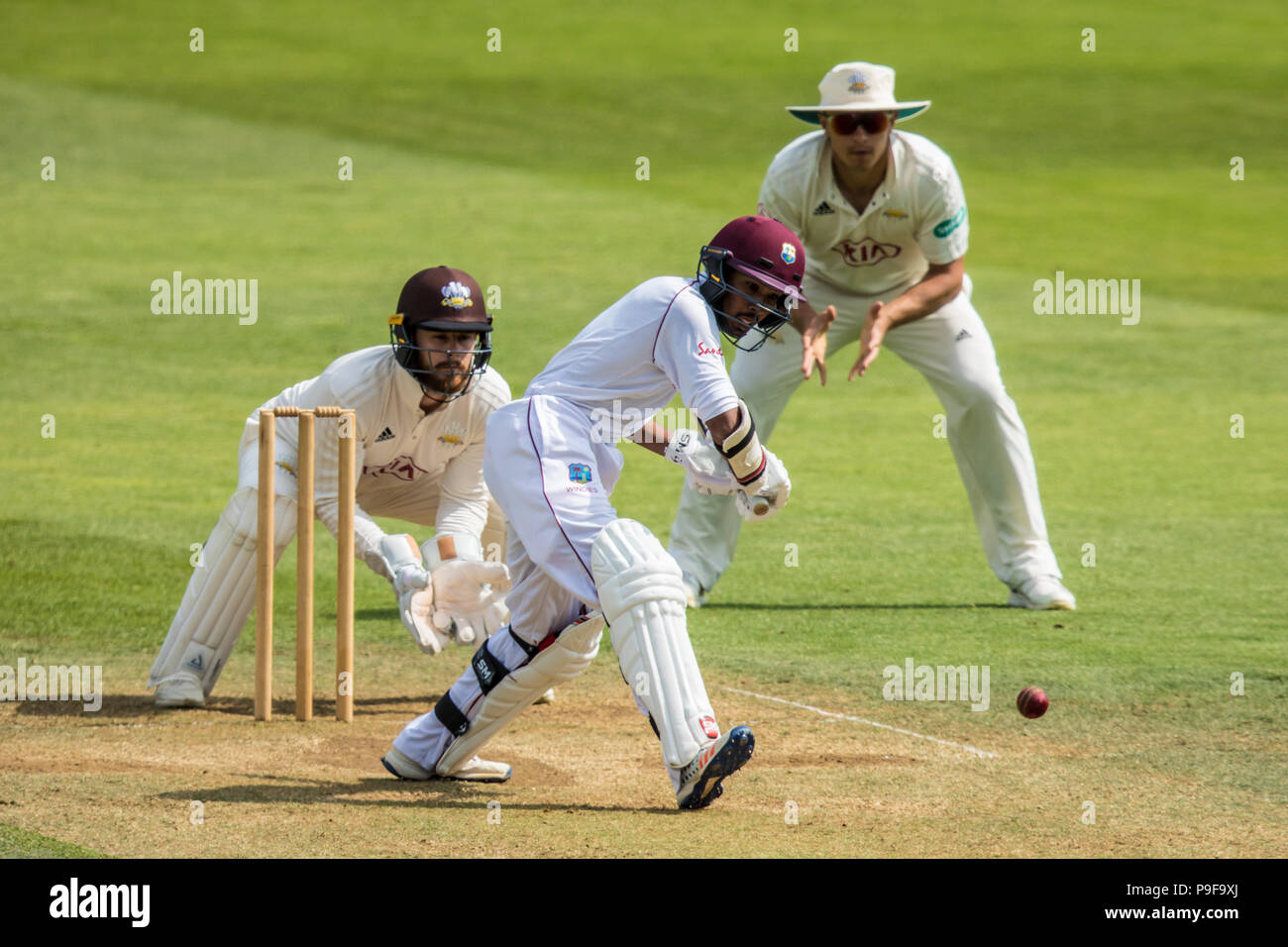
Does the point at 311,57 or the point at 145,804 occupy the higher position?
the point at 311,57

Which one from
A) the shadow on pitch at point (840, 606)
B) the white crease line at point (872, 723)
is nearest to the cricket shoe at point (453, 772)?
the white crease line at point (872, 723)

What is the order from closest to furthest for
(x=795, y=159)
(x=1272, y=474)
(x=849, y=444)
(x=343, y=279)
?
(x=795, y=159) → (x=1272, y=474) → (x=849, y=444) → (x=343, y=279)

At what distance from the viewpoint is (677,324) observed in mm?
5148

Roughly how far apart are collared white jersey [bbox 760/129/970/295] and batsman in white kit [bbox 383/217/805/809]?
103 inches

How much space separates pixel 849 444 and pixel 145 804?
25.5 feet

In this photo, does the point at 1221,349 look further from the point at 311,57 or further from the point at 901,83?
the point at 311,57

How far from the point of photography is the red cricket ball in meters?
5.93

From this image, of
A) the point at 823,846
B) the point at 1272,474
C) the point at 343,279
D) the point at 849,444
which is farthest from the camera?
the point at 343,279

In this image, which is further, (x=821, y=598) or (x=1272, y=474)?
(x=1272, y=474)

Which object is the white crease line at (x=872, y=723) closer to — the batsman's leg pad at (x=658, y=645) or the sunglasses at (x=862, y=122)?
the batsman's leg pad at (x=658, y=645)

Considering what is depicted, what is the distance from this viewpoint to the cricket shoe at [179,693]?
6312 millimetres

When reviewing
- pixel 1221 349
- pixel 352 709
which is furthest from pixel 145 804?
pixel 1221 349

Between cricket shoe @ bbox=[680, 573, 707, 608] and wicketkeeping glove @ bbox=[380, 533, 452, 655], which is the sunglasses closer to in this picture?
cricket shoe @ bbox=[680, 573, 707, 608]

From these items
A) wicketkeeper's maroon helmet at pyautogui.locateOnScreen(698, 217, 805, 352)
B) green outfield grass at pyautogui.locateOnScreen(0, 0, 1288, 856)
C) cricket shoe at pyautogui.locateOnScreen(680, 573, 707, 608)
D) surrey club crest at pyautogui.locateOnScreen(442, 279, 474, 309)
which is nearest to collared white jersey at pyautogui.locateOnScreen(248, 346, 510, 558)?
surrey club crest at pyautogui.locateOnScreen(442, 279, 474, 309)
